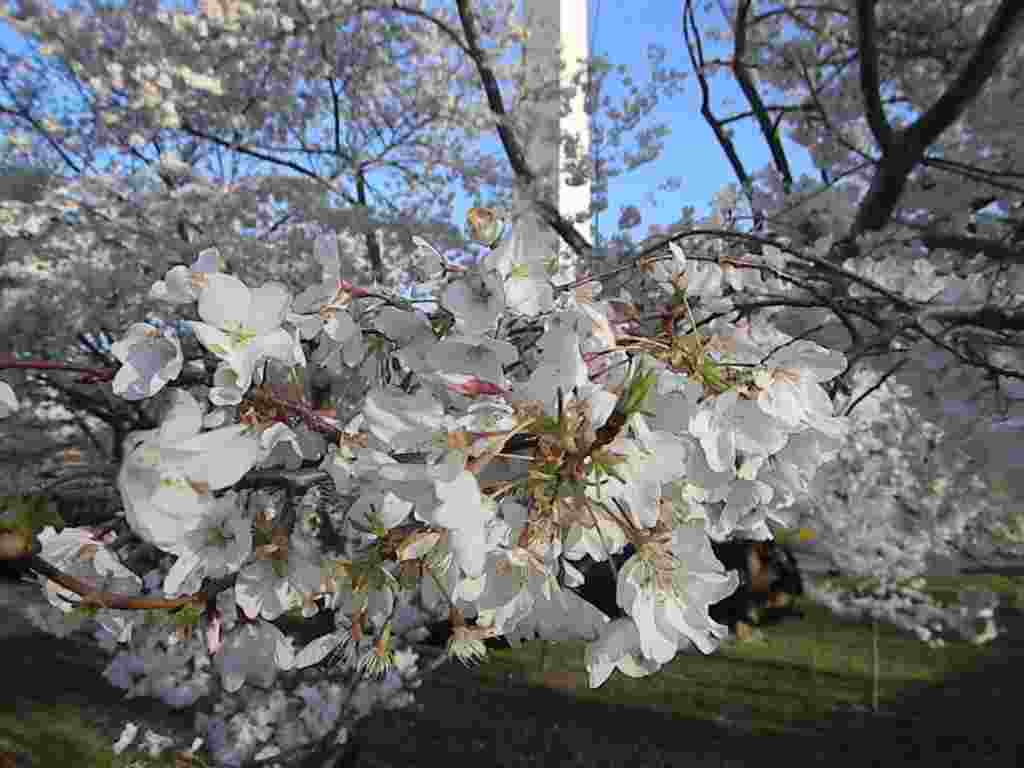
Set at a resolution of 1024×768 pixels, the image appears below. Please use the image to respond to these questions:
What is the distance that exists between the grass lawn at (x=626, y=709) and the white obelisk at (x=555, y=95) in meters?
3.26

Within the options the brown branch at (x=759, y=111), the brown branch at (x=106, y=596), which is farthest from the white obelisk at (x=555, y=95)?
the brown branch at (x=106, y=596)

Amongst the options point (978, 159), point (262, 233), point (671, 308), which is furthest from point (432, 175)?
point (671, 308)

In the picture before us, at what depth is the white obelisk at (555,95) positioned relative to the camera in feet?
16.8

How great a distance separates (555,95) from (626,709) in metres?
4.36

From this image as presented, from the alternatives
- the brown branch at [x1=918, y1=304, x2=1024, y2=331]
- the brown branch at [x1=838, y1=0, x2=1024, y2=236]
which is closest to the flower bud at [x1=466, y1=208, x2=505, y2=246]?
the brown branch at [x1=918, y1=304, x2=1024, y2=331]

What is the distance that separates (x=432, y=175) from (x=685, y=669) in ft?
15.1

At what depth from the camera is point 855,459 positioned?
5.02m

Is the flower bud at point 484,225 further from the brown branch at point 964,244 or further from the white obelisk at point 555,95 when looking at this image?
the white obelisk at point 555,95

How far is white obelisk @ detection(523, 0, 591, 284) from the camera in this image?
513 cm

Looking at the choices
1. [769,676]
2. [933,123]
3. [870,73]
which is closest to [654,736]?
[769,676]

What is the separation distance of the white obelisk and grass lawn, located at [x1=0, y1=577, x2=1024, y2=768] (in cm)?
326

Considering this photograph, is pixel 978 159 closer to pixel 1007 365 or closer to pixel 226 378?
pixel 1007 365

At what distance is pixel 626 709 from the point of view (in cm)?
482

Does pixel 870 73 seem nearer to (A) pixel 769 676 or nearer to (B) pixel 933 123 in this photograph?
(B) pixel 933 123
